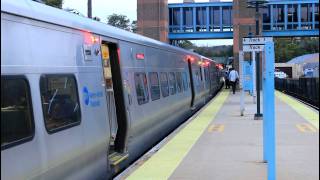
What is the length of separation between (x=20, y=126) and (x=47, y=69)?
974 millimetres

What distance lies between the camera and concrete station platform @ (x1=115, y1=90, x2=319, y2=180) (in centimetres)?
874

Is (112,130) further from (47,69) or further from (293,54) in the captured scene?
(293,54)

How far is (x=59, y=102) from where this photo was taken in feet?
22.1

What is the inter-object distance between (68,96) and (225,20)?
57.4 m

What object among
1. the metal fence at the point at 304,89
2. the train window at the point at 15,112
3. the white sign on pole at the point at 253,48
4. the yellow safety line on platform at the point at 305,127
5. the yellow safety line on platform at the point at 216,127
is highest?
the white sign on pole at the point at 253,48

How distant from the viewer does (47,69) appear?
627 centimetres

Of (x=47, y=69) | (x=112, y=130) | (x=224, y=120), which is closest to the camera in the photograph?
(x=47, y=69)

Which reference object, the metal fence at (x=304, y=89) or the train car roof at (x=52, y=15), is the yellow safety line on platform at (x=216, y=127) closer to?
the train car roof at (x=52, y=15)

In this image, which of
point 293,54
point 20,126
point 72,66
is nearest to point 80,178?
point 72,66

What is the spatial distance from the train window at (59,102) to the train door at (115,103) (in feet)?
6.49

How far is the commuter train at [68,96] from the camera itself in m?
5.38

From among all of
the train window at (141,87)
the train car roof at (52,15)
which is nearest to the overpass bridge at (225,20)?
the train window at (141,87)

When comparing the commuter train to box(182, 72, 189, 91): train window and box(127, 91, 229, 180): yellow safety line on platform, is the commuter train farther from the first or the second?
box(182, 72, 189, 91): train window

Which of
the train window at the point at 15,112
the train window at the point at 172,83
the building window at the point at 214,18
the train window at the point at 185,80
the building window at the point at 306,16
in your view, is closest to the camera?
the train window at the point at 15,112
